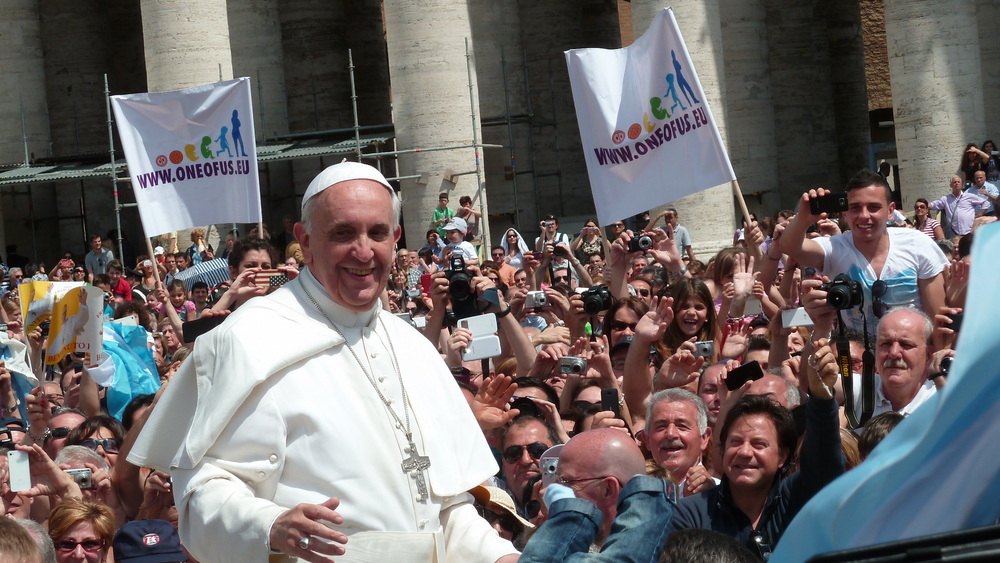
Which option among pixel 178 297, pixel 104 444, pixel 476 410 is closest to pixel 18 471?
pixel 104 444

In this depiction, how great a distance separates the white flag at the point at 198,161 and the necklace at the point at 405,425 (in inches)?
→ 264

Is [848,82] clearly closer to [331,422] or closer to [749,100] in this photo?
[749,100]

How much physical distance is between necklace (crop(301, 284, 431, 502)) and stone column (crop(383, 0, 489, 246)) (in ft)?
59.4

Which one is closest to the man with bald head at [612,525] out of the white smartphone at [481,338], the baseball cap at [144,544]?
the baseball cap at [144,544]

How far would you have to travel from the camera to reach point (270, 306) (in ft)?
12.8

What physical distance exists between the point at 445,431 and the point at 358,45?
3008 centimetres

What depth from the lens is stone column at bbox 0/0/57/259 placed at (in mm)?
26875

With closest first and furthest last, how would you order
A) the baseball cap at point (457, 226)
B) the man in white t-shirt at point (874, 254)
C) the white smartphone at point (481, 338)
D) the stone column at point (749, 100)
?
the white smartphone at point (481, 338) < the man in white t-shirt at point (874, 254) < the baseball cap at point (457, 226) < the stone column at point (749, 100)

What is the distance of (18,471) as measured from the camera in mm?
A: 5766

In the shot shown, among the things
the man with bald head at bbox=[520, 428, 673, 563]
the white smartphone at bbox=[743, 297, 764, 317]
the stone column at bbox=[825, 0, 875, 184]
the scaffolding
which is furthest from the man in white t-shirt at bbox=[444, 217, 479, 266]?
the stone column at bbox=[825, 0, 875, 184]

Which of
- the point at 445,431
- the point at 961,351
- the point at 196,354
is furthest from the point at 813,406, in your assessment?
the point at 961,351

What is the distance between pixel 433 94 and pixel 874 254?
1500cm

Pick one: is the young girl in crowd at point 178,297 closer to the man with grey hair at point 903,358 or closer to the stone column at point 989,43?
the man with grey hair at point 903,358

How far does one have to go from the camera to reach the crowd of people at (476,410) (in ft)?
11.8
